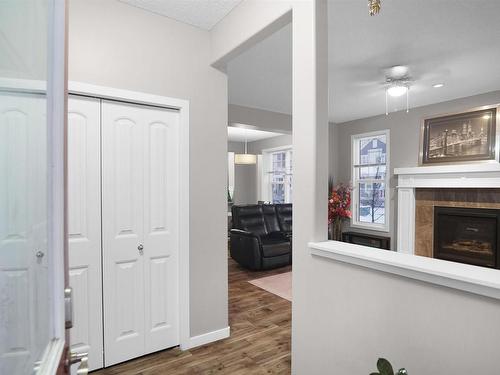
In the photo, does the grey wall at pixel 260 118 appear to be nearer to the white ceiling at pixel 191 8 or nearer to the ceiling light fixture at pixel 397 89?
the ceiling light fixture at pixel 397 89

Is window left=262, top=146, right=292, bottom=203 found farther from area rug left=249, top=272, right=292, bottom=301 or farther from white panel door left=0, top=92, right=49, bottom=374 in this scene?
white panel door left=0, top=92, right=49, bottom=374

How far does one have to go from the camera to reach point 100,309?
2219mm

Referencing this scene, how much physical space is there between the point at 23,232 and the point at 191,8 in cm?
232

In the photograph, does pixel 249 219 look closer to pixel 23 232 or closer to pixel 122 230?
pixel 122 230

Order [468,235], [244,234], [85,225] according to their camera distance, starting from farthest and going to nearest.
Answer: [244,234] → [468,235] → [85,225]

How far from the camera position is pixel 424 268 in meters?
1.12

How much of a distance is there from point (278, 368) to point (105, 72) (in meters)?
2.58

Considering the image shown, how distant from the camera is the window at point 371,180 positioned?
5.59 m

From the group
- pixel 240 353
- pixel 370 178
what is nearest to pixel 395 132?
pixel 370 178

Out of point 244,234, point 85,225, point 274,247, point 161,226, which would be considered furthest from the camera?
point 244,234

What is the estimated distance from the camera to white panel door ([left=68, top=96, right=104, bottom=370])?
2115 mm

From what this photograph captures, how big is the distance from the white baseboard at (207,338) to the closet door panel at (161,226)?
0.11 metres

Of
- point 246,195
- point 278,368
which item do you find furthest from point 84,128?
point 246,195

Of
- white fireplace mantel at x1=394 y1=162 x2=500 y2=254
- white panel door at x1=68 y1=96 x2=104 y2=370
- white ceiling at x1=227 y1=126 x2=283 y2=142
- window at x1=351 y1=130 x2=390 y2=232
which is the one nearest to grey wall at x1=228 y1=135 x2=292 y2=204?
white ceiling at x1=227 y1=126 x2=283 y2=142
